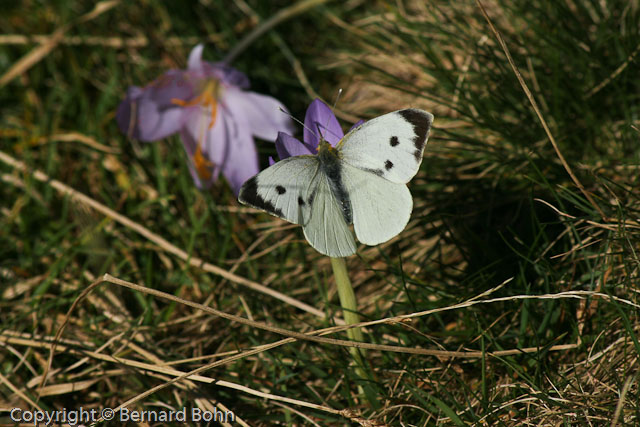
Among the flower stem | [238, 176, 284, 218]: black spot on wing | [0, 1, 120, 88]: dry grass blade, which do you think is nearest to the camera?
[238, 176, 284, 218]: black spot on wing

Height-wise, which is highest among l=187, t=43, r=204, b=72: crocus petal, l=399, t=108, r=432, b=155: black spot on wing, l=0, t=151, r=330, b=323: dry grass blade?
l=187, t=43, r=204, b=72: crocus petal

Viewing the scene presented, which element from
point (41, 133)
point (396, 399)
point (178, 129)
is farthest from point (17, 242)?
point (396, 399)

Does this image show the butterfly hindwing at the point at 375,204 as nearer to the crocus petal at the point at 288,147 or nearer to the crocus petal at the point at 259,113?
the crocus petal at the point at 288,147

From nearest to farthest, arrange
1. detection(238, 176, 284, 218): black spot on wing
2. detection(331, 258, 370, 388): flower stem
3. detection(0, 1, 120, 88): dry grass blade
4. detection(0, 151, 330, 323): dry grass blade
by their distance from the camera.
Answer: detection(238, 176, 284, 218): black spot on wing
detection(331, 258, 370, 388): flower stem
detection(0, 151, 330, 323): dry grass blade
detection(0, 1, 120, 88): dry grass blade

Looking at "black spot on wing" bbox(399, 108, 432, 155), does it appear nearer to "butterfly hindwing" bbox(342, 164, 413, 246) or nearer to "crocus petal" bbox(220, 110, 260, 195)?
"butterfly hindwing" bbox(342, 164, 413, 246)

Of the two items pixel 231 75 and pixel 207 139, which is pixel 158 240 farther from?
pixel 231 75

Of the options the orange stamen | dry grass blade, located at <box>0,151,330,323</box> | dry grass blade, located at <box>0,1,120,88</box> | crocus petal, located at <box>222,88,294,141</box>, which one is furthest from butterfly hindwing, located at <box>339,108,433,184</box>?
dry grass blade, located at <box>0,1,120,88</box>

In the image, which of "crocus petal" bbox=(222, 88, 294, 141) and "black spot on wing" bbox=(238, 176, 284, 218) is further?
"crocus petal" bbox=(222, 88, 294, 141)

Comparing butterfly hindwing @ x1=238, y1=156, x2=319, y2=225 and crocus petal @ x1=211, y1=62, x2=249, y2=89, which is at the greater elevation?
crocus petal @ x1=211, y1=62, x2=249, y2=89
